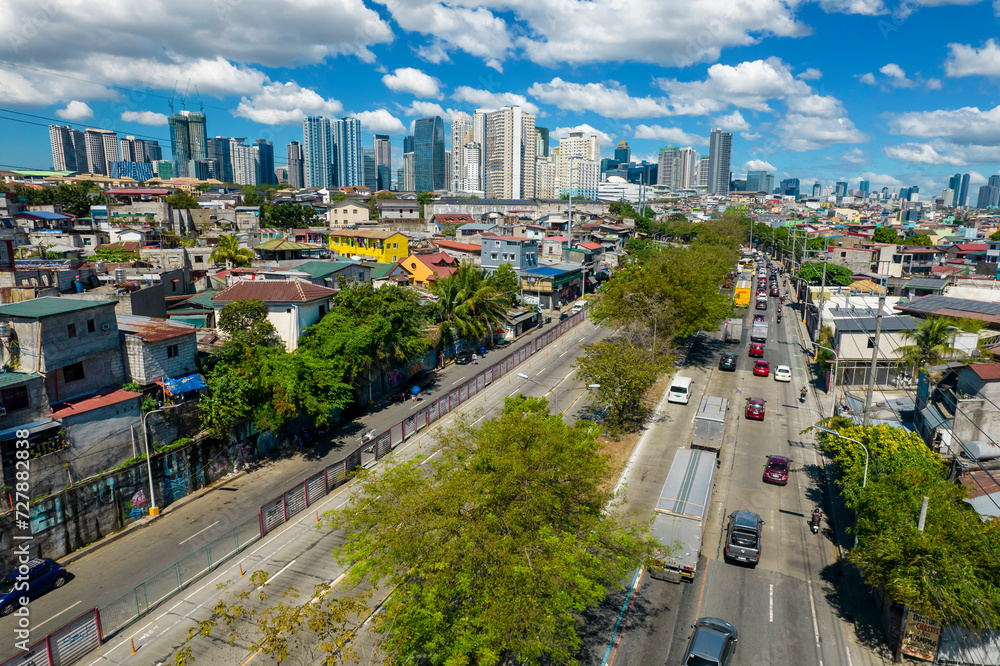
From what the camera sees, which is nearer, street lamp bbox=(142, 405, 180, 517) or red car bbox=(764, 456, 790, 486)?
street lamp bbox=(142, 405, 180, 517)

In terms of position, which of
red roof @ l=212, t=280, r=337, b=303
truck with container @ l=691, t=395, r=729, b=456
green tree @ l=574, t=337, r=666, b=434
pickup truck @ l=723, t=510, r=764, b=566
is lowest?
pickup truck @ l=723, t=510, r=764, b=566

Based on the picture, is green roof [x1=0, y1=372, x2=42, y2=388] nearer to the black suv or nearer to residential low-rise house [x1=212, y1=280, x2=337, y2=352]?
residential low-rise house [x1=212, y1=280, x2=337, y2=352]

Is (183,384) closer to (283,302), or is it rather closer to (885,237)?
(283,302)

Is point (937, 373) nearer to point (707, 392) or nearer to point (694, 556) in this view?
point (707, 392)

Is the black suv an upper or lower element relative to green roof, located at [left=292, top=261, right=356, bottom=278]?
lower

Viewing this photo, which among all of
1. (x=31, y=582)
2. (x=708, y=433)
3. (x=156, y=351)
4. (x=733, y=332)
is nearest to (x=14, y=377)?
(x=156, y=351)

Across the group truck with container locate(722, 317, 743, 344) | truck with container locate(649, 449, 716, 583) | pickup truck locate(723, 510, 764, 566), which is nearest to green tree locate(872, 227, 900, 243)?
truck with container locate(722, 317, 743, 344)
